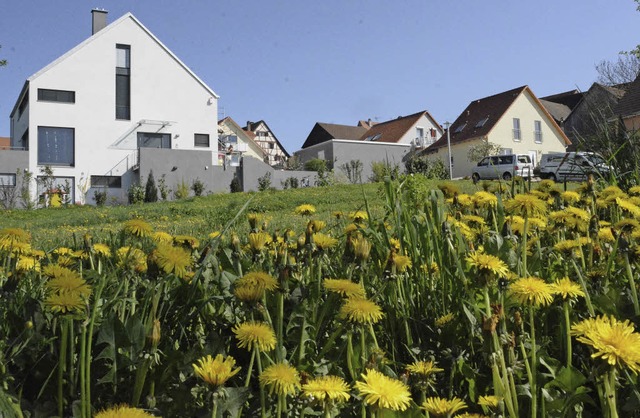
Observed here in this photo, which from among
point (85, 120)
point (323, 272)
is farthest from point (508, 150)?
point (323, 272)

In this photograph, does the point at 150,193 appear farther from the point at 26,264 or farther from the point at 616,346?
the point at 616,346

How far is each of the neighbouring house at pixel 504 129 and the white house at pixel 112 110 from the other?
1727 cm

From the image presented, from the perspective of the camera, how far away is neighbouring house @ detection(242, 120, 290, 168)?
62719 millimetres

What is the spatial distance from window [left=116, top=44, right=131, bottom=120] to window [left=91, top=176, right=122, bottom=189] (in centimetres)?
324

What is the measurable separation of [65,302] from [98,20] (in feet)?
105

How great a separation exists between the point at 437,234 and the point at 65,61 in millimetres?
29207

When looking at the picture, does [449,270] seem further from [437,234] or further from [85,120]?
[85,120]

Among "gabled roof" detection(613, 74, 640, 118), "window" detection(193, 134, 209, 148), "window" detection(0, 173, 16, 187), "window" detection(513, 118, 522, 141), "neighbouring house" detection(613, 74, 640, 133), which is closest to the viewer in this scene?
"neighbouring house" detection(613, 74, 640, 133)

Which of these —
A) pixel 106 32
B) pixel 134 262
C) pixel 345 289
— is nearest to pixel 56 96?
pixel 106 32

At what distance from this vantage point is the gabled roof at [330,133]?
52.0 meters

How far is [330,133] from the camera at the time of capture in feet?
170

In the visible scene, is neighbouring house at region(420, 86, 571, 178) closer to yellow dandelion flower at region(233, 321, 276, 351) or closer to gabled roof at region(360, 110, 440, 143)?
gabled roof at region(360, 110, 440, 143)

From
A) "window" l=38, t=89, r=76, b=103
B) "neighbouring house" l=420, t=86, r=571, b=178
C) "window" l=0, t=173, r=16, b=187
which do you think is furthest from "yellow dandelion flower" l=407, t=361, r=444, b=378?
"neighbouring house" l=420, t=86, r=571, b=178

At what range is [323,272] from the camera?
5.86ft
